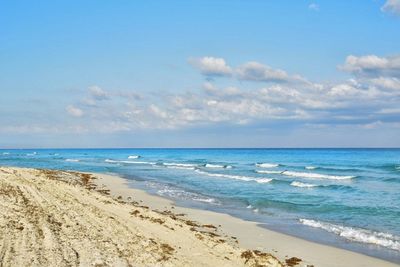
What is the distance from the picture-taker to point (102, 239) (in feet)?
37.5

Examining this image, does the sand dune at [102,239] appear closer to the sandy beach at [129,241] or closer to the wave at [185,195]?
the sandy beach at [129,241]

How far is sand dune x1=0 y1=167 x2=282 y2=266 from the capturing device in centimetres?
981

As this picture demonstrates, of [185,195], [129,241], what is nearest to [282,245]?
[129,241]

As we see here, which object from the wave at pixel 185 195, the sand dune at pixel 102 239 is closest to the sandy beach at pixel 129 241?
the sand dune at pixel 102 239

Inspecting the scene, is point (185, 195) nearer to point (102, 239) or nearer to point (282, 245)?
point (282, 245)

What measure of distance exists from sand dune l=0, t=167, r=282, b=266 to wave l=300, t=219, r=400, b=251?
409cm

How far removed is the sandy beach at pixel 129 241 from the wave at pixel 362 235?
6.20 feet

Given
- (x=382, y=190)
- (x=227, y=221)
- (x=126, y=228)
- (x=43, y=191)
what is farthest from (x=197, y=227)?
(x=382, y=190)

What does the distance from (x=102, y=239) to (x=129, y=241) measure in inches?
26.6

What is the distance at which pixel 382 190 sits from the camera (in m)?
29.5

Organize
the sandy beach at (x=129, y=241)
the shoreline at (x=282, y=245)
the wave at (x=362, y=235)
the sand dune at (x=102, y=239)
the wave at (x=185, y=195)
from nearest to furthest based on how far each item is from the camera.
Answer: the sand dune at (x=102, y=239) < the sandy beach at (x=129, y=241) < the shoreline at (x=282, y=245) < the wave at (x=362, y=235) < the wave at (x=185, y=195)

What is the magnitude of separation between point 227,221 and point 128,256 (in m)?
7.95

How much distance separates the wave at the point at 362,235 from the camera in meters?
14.2

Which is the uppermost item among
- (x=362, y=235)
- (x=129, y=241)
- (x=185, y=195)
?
(x=129, y=241)
